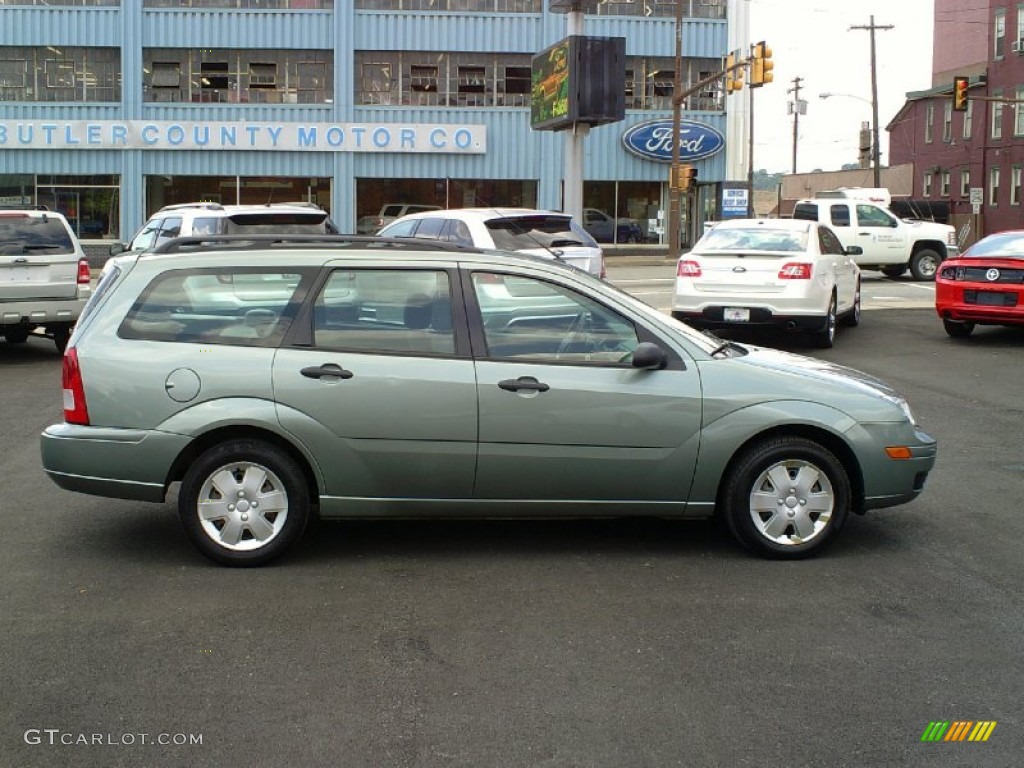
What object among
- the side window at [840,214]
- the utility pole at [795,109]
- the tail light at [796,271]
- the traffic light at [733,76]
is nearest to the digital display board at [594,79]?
the traffic light at [733,76]

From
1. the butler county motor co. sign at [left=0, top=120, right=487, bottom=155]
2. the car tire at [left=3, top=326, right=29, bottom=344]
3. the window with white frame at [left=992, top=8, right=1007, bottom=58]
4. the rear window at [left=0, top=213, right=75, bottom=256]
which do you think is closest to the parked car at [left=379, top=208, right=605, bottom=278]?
the rear window at [left=0, top=213, right=75, bottom=256]

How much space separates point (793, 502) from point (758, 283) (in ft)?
28.9

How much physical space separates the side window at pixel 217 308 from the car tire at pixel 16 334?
34.4 ft

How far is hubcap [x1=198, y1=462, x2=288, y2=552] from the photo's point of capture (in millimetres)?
6035

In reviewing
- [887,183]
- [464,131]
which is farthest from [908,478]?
[887,183]

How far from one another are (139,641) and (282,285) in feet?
6.52

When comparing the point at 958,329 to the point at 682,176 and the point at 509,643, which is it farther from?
the point at 682,176

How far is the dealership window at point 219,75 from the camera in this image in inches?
1634

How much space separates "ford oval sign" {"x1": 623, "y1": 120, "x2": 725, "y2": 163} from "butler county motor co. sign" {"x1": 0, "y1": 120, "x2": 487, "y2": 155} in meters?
5.25

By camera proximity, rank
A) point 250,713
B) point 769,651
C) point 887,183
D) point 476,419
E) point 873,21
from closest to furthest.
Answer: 1. point 250,713
2. point 769,651
3. point 476,419
4. point 873,21
5. point 887,183

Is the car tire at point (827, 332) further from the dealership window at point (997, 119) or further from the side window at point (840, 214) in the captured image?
the dealership window at point (997, 119)

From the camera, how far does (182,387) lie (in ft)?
19.7

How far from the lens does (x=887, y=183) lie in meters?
63.9

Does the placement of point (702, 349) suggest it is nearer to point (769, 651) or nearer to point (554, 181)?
point (769, 651)
